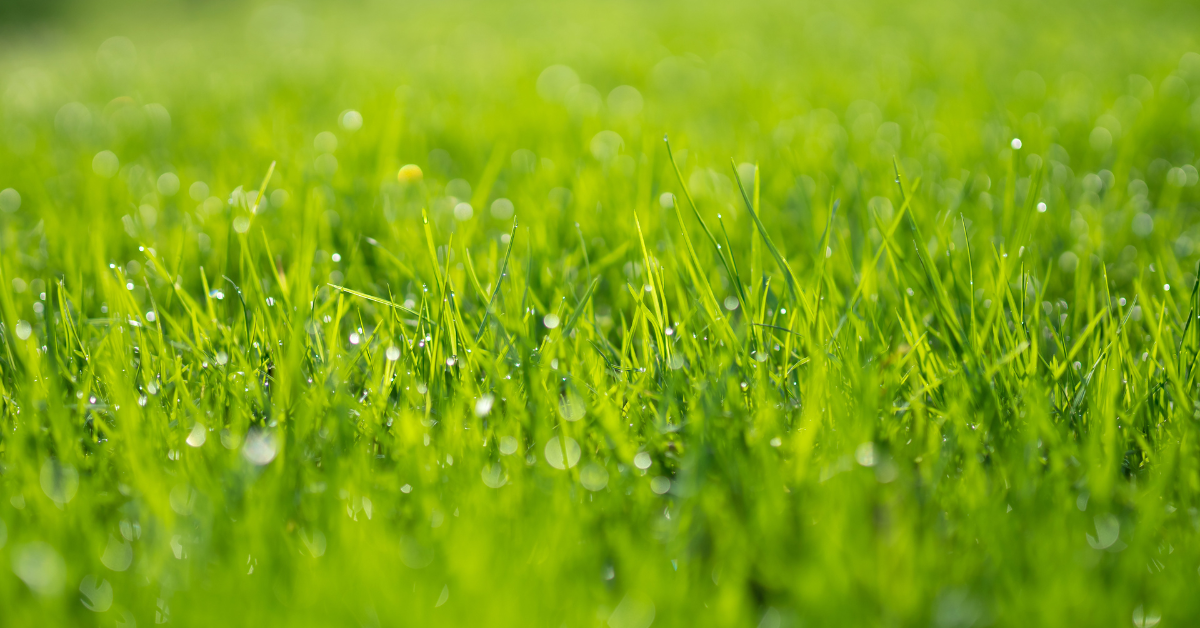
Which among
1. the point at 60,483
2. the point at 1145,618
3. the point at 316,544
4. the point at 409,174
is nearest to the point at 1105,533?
the point at 1145,618

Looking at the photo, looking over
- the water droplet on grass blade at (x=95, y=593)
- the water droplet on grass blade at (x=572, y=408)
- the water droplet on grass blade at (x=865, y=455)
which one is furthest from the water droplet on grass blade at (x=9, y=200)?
the water droplet on grass blade at (x=865, y=455)

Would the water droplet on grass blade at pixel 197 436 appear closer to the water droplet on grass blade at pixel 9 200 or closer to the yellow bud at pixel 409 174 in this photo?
the yellow bud at pixel 409 174

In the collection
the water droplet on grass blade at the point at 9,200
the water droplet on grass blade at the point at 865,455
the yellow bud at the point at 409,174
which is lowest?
the water droplet on grass blade at the point at 9,200

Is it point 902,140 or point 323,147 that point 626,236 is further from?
point 323,147

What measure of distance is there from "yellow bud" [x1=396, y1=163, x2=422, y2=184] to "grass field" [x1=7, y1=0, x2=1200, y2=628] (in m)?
0.01

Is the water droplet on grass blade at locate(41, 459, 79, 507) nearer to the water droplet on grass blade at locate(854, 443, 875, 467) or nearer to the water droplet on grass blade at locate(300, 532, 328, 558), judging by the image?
the water droplet on grass blade at locate(300, 532, 328, 558)

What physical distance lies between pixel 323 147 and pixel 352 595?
6.95ft

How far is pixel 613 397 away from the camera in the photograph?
1.08 m

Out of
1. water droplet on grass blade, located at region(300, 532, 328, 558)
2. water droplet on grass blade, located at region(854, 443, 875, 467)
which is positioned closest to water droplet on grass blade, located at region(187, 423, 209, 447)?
water droplet on grass blade, located at region(300, 532, 328, 558)

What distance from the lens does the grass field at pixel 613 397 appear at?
73cm

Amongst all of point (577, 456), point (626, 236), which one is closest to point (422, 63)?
point (626, 236)

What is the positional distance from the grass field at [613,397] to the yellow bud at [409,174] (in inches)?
0.5

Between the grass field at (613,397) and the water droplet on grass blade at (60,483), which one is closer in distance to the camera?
the grass field at (613,397)

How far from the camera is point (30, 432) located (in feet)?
3.12
